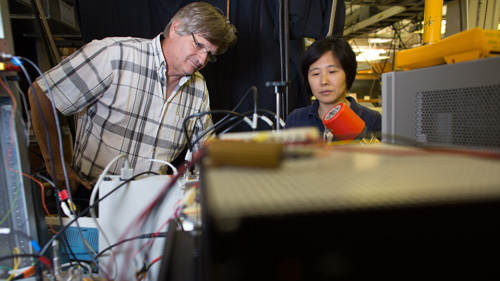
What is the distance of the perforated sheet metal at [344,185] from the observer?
10.4 inches

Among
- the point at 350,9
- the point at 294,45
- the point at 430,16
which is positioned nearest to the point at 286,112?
the point at 294,45

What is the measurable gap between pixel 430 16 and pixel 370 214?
3.29ft

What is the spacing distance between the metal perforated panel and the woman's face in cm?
75

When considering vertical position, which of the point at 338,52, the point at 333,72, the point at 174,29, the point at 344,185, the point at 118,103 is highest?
the point at 174,29

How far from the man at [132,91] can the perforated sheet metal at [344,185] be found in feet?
3.47

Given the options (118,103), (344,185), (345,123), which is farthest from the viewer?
(118,103)

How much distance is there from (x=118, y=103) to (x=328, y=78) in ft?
3.56

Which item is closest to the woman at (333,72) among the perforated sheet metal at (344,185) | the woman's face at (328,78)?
the woman's face at (328,78)

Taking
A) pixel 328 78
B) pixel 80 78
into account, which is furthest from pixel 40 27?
pixel 328 78

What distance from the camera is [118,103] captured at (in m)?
1.36

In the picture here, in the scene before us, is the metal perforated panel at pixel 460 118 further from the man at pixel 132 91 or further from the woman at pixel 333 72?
the man at pixel 132 91

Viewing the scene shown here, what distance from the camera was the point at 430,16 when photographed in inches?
37.5

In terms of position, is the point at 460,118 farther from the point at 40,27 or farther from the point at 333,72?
the point at 40,27

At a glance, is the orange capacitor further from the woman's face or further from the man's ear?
the man's ear
